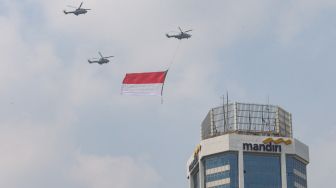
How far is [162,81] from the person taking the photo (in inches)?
7087

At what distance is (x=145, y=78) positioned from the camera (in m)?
180

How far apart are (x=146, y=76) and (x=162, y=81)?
140 inches

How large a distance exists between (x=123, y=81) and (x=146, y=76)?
15.8 ft

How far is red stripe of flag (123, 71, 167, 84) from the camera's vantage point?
7072 inches

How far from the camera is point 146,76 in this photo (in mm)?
181000

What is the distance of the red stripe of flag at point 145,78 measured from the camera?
17962cm

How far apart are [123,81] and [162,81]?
25.9 ft

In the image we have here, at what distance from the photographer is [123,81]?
180 metres
